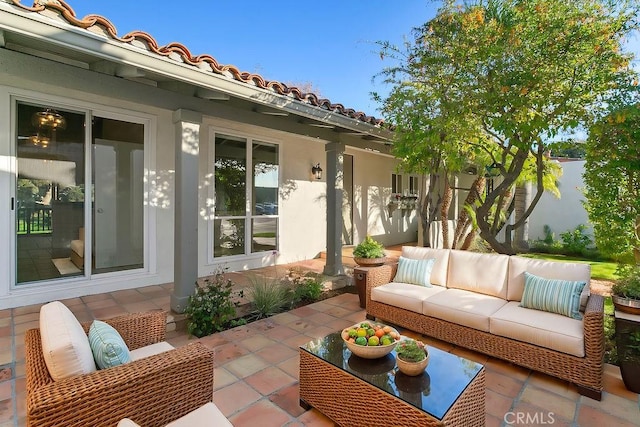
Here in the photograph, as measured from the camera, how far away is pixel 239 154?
6.66 m

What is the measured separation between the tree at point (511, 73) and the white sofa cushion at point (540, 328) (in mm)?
1979

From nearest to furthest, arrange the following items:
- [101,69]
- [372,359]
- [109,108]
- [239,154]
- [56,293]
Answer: [372,359] → [101,69] → [56,293] → [109,108] → [239,154]

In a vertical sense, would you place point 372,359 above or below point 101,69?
below

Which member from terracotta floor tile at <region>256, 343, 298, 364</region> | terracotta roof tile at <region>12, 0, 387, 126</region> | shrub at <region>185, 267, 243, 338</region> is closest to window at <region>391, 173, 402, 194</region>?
terracotta roof tile at <region>12, 0, 387, 126</region>

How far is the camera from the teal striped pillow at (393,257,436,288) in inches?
179

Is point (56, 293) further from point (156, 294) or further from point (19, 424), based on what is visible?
point (19, 424)

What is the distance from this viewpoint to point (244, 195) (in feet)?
22.1

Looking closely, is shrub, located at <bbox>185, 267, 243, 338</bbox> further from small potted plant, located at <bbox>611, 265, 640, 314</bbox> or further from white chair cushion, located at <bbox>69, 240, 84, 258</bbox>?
small potted plant, located at <bbox>611, 265, 640, 314</bbox>

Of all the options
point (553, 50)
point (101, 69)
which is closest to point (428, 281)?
point (553, 50)

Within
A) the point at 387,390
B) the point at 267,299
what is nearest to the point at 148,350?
the point at 387,390

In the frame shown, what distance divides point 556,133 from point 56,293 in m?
7.27

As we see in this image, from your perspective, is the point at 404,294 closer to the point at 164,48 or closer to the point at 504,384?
the point at 504,384

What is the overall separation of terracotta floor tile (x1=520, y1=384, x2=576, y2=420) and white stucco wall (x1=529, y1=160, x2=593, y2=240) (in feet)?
31.1

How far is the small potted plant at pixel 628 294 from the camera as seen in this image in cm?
312
